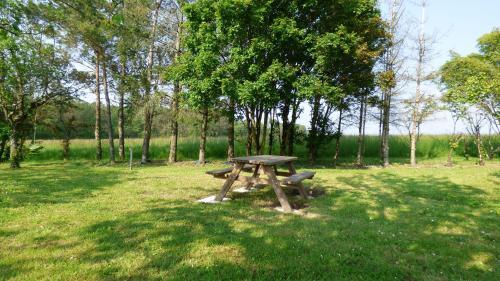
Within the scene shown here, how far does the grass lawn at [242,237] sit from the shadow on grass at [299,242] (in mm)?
14

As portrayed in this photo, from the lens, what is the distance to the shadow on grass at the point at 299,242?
12.0 feet

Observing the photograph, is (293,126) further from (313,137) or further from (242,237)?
(242,237)

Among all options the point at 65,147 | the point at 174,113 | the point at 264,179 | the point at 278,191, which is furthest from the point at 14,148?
the point at 278,191

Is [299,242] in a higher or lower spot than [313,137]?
lower

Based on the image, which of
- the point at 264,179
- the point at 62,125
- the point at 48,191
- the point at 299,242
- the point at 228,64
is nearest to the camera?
the point at 299,242

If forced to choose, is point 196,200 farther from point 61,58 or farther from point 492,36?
point 492,36

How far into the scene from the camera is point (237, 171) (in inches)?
283

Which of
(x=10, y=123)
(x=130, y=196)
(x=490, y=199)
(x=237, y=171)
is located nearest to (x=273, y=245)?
(x=237, y=171)

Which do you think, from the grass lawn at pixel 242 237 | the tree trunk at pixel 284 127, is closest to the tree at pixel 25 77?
the grass lawn at pixel 242 237

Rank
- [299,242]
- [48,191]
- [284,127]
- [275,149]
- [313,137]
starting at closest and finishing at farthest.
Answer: [299,242] → [48,191] → [284,127] → [313,137] → [275,149]

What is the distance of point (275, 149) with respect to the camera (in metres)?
22.8

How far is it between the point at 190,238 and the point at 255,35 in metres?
11.5

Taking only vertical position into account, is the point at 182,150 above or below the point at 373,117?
below

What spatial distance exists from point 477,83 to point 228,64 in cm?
880
